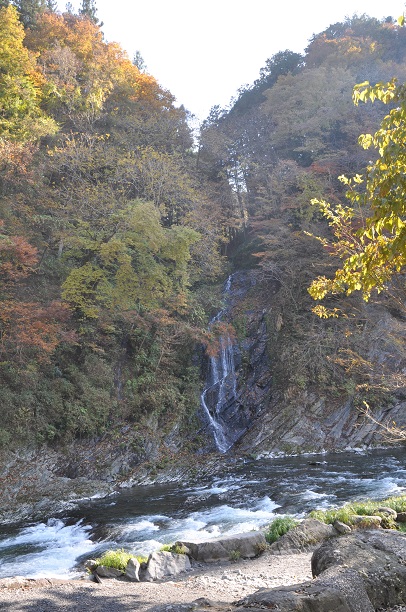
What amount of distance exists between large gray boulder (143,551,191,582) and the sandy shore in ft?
0.72

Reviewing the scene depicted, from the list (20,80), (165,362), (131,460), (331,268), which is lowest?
(131,460)

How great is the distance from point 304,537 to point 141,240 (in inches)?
492

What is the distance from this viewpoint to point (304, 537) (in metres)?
7.75

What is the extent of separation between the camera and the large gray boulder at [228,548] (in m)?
7.46

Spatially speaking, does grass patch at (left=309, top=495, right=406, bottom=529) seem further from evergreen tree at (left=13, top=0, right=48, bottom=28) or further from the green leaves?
evergreen tree at (left=13, top=0, right=48, bottom=28)

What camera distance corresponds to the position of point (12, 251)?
1436cm

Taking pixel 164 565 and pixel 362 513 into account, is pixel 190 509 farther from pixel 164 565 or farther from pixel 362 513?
pixel 362 513

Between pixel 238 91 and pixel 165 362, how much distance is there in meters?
30.2

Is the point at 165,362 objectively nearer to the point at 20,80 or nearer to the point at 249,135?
the point at 20,80

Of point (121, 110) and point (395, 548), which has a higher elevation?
point (121, 110)

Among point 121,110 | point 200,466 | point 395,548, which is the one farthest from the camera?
point 121,110

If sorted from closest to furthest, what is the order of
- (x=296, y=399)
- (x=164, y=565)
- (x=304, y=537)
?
(x=164, y=565)
(x=304, y=537)
(x=296, y=399)

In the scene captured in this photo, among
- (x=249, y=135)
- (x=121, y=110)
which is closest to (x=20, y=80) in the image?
(x=121, y=110)

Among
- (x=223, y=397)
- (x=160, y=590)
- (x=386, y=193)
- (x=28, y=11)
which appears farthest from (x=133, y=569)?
(x=28, y=11)
